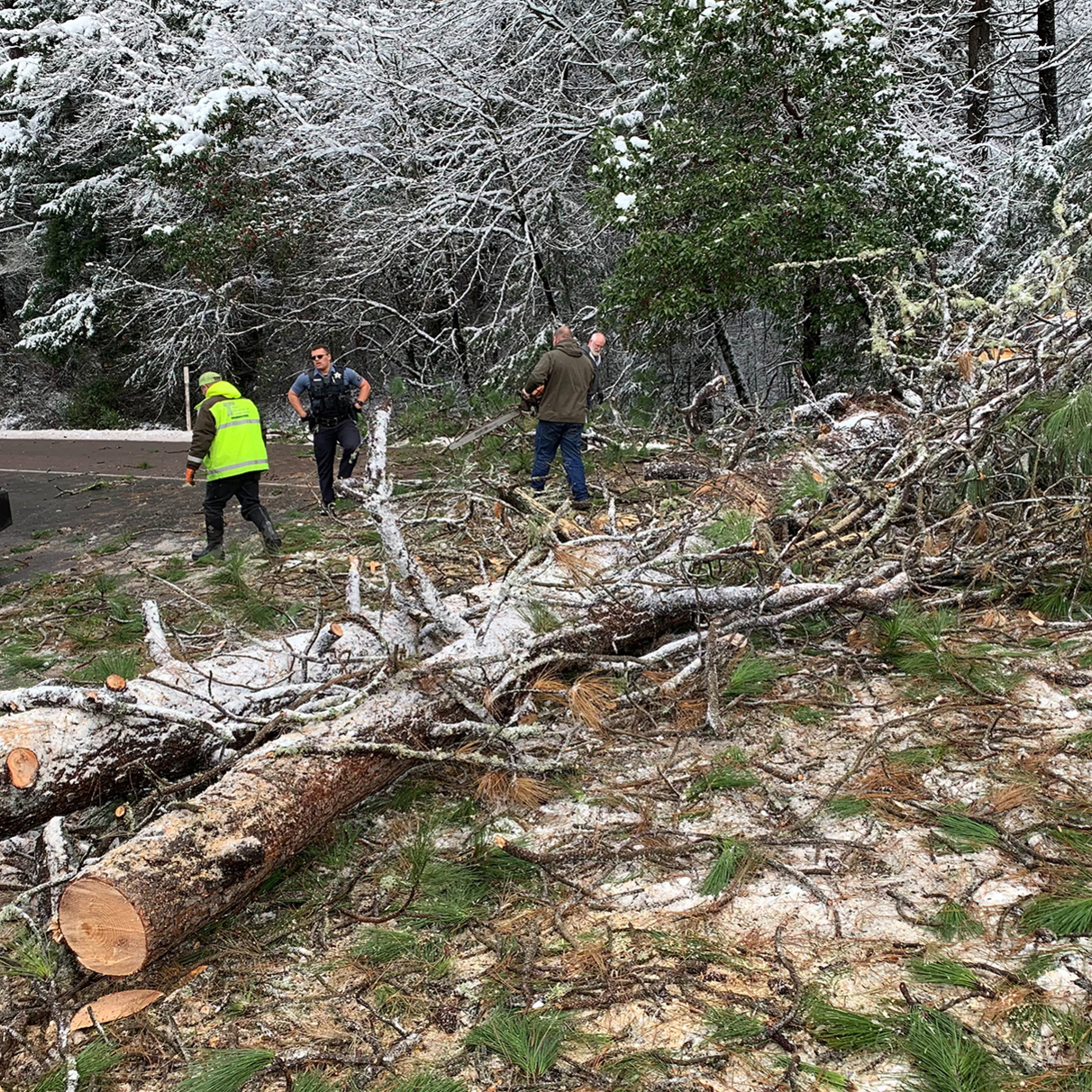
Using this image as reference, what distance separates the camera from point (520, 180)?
14562mm

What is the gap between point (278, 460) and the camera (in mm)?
13242

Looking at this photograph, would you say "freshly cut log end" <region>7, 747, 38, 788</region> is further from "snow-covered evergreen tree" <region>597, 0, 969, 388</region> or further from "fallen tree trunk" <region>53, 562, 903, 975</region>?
"snow-covered evergreen tree" <region>597, 0, 969, 388</region>

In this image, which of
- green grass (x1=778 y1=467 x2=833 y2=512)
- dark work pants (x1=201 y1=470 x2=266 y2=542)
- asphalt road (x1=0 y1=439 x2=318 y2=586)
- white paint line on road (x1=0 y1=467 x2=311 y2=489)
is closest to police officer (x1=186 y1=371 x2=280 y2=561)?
dark work pants (x1=201 y1=470 x2=266 y2=542)

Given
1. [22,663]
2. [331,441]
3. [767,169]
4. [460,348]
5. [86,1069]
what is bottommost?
[86,1069]

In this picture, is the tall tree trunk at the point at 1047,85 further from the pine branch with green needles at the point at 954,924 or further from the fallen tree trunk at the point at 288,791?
the pine branch with green needles at the point at 954,924

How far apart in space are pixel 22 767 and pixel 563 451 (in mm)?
→ 5834

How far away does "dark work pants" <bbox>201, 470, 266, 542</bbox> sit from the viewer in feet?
26.1

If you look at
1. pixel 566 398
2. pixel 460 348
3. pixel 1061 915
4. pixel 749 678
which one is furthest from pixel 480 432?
pixel 1061 915

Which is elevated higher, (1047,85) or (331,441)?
(1047,85)

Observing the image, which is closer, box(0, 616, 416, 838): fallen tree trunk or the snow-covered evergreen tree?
box(0, 616, 416, 838): fallen tree trunk

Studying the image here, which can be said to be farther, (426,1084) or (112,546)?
(112,546)

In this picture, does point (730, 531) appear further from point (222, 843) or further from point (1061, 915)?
point (222, 843)

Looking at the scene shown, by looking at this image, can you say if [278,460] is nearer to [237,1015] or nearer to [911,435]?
[911,435]

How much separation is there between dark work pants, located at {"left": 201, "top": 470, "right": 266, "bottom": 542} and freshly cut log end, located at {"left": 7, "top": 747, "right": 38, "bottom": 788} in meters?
4.65
